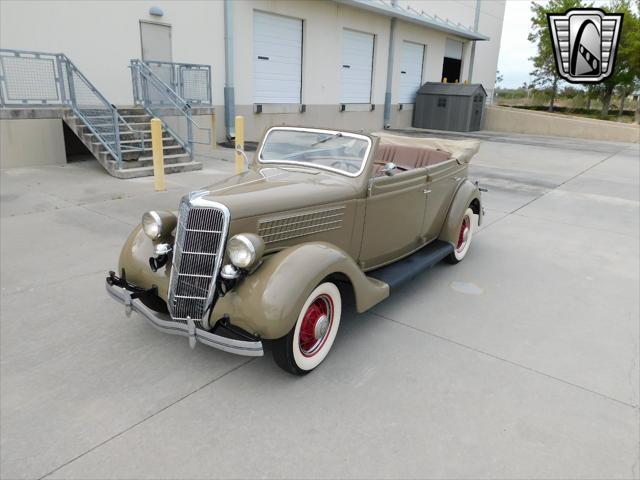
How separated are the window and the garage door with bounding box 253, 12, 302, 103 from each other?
11488 millimetres

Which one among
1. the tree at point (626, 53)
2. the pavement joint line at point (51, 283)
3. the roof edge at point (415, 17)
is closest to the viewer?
the pavement joint line at point (51, 283)

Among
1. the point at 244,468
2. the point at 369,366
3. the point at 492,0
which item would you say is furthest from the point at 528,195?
the point at 492,0

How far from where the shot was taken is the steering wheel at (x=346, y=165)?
370 centimetres

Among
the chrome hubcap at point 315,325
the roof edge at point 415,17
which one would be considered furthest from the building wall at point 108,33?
the chrome hubcap at point 315,325

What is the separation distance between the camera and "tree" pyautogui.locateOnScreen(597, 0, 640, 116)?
1034 inches

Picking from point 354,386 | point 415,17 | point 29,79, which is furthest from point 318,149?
point 415,17

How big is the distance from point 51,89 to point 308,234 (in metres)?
8.35

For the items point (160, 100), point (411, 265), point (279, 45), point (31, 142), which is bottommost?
point (411, 265)

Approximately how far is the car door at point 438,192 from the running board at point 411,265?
143 mm

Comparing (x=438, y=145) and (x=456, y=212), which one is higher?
(x=438, y=145)

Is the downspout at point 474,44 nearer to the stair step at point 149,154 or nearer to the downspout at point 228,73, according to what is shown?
the downspout at point 228,73

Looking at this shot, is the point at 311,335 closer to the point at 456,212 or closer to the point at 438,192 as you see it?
the point at 438,192

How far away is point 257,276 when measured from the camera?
2.81 metres

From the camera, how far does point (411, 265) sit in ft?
13.8
